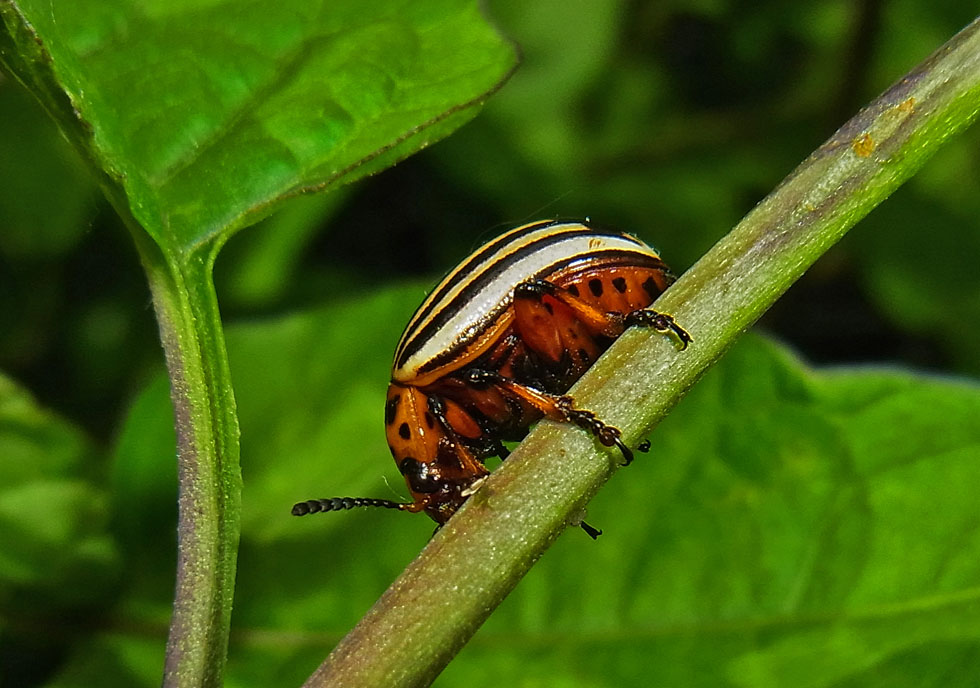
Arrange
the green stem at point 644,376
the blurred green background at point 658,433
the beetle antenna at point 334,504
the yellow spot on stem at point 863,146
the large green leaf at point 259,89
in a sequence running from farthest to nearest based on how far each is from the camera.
A: the blurred green background at point 658,433
the beetle antenna at point 334,504
the large green leaf at point 259,89
the yellow spot on stem at point 863,146
the green stem at point 644,376

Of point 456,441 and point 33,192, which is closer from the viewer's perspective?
point 456,441

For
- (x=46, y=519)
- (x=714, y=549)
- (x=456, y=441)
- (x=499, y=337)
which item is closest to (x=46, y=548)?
(x=46, y=519)

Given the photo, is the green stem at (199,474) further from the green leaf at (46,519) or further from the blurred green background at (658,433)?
the green leaf at (46,519)

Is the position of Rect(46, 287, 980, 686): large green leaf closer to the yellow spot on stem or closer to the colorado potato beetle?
the colorado potato beetle

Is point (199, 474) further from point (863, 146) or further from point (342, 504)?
point (863, 146)

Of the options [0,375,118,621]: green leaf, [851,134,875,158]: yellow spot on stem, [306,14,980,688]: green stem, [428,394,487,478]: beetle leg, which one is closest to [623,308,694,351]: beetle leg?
[306,14,980,688]: green stem

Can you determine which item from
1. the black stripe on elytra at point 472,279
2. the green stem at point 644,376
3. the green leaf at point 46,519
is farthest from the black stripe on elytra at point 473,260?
the green leaf at point 46,519
